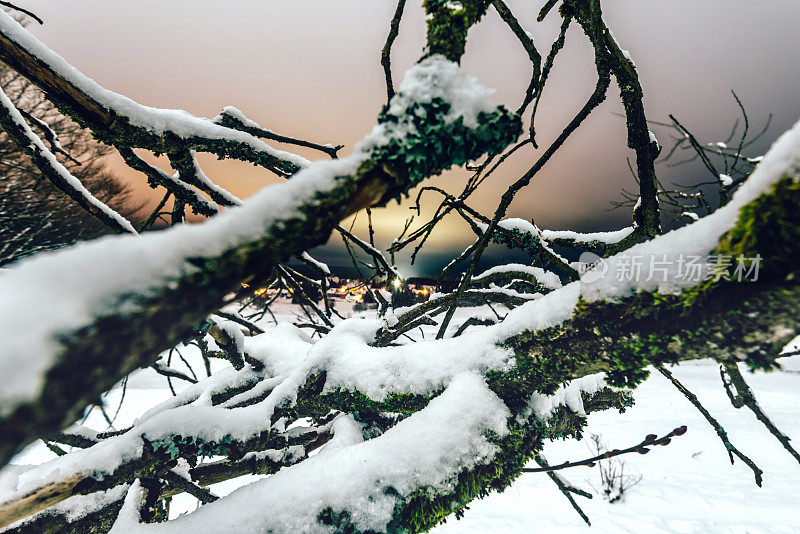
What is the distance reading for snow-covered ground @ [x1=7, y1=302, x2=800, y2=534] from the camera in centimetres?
489

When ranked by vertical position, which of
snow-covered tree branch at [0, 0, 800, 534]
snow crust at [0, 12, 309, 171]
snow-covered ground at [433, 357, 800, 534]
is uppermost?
snow crust at [0, 12, 309, 171]

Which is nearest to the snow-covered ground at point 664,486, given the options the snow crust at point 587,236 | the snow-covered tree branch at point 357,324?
the snow-covered tree branch at point 357,324

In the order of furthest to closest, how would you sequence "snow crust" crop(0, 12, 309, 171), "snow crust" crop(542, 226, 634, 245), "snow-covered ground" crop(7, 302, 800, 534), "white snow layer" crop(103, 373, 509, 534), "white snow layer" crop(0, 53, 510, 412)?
1. "snow-covered ground" crop(7, 302, 800, 534)
2. "snow crust" crop(542, 226, 634, 245)
3. "snow crust" crop(0, 12, 309, 171)
4. "white snow layer" crop(103, 373, 509, 534)
5. "white snow layer" crop(0, 53, 510, 412)

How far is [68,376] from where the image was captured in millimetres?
297

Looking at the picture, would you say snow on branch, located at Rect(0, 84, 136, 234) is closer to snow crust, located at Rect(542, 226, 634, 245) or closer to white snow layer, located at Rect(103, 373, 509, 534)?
white snow layer, located at Rect(103, 373, 509, 534)

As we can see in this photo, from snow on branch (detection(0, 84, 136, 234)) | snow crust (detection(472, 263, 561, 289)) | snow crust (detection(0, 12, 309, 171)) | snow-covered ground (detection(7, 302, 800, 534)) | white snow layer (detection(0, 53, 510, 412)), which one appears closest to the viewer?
white snow layer (detection(0, 53, 510, 412))

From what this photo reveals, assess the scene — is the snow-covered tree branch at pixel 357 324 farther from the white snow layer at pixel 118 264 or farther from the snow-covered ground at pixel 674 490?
the snow-covered ground at pixel 674 490

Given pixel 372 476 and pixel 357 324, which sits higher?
pixel 357 324

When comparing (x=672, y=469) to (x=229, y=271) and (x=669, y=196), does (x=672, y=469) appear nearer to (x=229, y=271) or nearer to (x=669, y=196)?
(x=669, y=196)

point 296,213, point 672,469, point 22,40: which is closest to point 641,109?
point 296,213

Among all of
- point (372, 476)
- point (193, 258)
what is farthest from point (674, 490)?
point (193, 258)

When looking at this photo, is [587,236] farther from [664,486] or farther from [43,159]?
[664,486]

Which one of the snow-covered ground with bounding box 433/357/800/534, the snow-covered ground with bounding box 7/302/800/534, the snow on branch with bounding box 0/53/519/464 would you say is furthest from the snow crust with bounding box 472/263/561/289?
the snow-covered ground with bounding box 433/357/800/534

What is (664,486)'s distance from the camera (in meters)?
6.08
